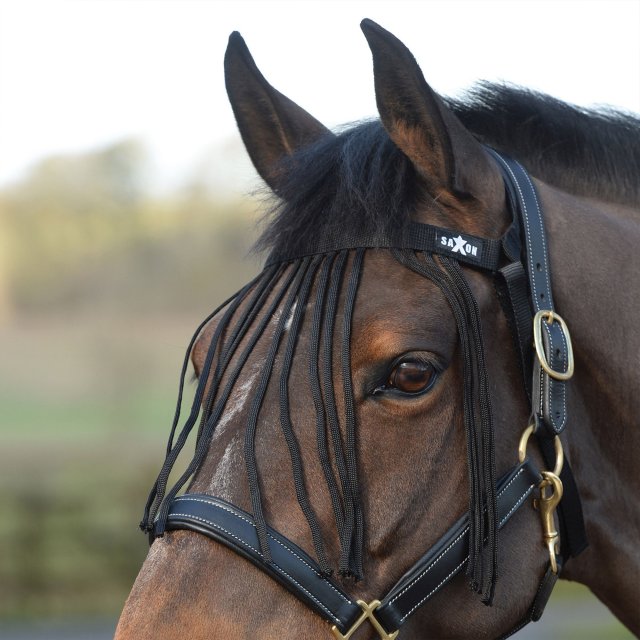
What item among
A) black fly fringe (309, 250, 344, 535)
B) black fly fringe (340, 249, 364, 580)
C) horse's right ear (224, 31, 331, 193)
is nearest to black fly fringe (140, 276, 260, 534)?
black fly fringe (309, 250, 344, 535)

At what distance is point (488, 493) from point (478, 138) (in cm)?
124

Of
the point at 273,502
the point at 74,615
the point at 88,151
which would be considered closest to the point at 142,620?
the point at 273,502

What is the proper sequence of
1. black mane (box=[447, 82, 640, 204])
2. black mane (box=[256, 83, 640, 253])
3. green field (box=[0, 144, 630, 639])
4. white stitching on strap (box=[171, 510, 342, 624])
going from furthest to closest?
1. green field (box=[0, 144, 630, 639])
2. black mane (box=[447, 82, 640, 204])
3. black mane (box=[256, 83, 640, 253])
4. white stitching on strap (box=[171, 510, 342, 624])

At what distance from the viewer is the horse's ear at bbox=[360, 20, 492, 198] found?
7.60ft

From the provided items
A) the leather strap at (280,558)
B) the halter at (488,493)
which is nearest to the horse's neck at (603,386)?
the halter at (488,493)

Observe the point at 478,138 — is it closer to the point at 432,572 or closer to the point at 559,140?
the point at 559,140

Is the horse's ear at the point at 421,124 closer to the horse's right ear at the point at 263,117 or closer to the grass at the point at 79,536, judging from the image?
the horse's right ear at the point at 263,117

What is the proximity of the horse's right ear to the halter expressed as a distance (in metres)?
0.65

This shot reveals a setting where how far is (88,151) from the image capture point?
2584 centimetres

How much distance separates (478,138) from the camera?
2951 mm

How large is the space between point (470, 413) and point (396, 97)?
881 millimetres

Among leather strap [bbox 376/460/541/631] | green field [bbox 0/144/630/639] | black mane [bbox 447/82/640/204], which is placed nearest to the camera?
leather strap [bbox 376/460/541/631]

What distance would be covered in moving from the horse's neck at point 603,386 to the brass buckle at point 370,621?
29.8 inches

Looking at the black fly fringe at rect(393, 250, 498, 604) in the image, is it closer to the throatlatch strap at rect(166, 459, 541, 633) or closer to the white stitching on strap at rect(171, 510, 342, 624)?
the throatlatch strap at rect(166, 459, 541, 633)
